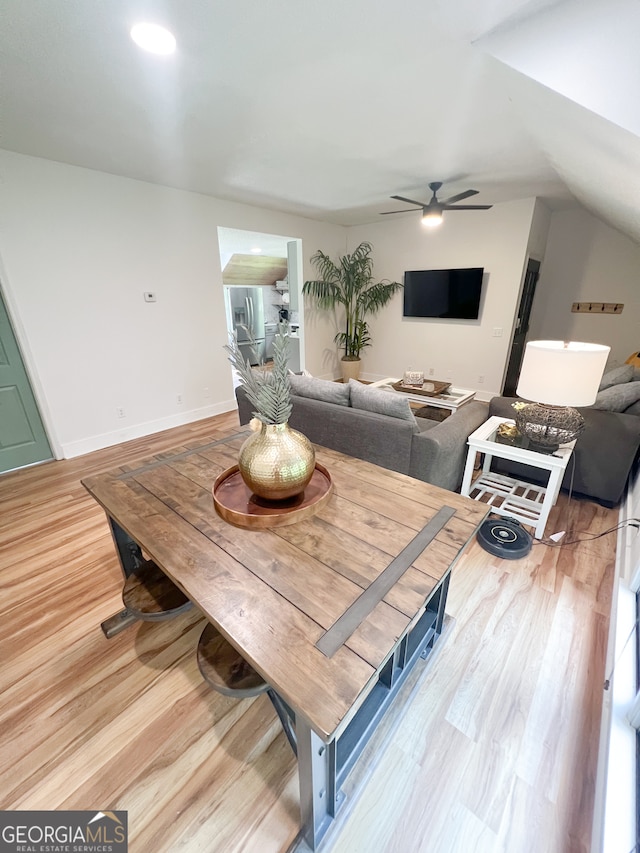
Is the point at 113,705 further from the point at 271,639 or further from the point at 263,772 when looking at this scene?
the point at 271,639

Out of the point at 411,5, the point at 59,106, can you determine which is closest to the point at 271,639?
the point at 411,5

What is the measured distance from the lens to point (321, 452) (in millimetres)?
1671

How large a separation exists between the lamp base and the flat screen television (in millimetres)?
2910

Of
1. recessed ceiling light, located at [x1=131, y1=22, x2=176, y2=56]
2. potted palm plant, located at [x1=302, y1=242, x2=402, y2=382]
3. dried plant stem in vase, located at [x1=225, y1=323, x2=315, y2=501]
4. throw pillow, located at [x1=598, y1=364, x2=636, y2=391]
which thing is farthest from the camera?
potted palm plant, located at [x1=302, y1=242, x2=402, y2=382]

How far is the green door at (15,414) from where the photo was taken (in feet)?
8.96

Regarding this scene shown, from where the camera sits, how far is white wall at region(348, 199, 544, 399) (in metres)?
4.08

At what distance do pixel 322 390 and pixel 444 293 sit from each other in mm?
3275

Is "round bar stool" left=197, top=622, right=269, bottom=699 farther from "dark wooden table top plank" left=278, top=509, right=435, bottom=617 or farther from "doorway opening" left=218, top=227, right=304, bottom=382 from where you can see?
"doorway opening" left=218, top=227, right=304, bottom=382

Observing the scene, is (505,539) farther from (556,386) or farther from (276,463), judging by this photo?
(276,463)

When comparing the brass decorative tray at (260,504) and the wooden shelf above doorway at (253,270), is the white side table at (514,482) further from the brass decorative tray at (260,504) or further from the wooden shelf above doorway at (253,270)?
the wooden shelf above doorway at (253,270)

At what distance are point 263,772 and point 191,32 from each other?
276cm

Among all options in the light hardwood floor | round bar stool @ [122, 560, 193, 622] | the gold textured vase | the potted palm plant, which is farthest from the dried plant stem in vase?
the potted palm plant

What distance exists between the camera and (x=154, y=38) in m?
1.39

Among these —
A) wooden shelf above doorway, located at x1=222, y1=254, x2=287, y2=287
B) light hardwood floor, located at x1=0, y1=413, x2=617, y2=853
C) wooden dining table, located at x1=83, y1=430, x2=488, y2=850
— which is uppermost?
wooden shelf above doorway, located at x1=222, y1=254, x2=287, y2=287
